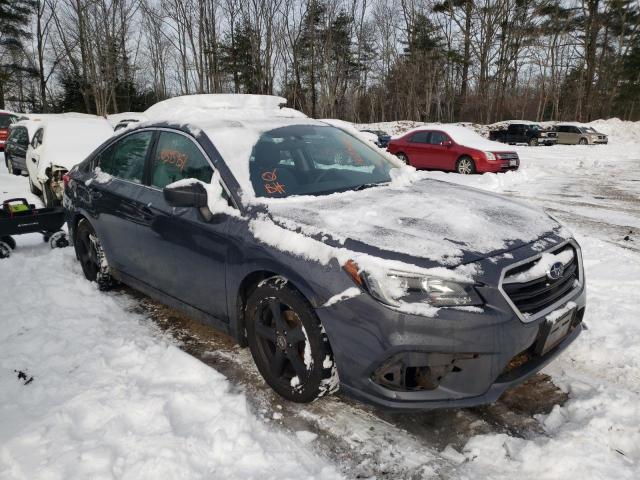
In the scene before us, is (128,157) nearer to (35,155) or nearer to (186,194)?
(186,194)

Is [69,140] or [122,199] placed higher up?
[69,140]

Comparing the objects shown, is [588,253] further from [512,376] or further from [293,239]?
[293,239]

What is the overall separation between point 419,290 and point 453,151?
41.0 feet

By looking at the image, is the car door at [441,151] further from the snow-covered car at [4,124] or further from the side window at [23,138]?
the snow-covered car at [4,124]

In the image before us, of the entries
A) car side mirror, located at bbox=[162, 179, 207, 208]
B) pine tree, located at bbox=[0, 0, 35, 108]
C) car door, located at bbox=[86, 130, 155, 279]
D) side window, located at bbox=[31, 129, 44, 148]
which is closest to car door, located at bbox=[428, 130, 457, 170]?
side window, located at bbox=[31, 129, 44, 148]

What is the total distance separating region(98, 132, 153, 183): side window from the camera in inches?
153

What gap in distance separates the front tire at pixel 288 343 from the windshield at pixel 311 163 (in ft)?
2.28

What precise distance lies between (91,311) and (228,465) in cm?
236

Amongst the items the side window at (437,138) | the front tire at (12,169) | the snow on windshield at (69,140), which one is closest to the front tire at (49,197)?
the snow on windshield at (69,140)

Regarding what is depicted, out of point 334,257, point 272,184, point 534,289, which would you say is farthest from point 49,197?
point 534,289

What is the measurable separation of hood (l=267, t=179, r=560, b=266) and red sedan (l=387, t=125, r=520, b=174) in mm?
10699

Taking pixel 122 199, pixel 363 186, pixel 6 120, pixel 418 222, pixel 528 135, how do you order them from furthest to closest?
pixel 528 135 < pixel 6 120 < pixel 122 199 < pixel 363 186 < pixel 418 222

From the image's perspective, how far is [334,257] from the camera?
238 centimetres

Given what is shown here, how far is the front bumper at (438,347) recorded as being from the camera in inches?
86.0
